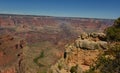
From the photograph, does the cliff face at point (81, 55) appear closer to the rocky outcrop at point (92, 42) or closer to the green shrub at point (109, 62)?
the rocky outcrop at point (92, 42)

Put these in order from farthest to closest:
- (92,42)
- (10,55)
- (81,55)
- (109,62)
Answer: (10,55) < (92,42) < (81,55) < (109,62)

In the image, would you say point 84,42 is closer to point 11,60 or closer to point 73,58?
point 73,58

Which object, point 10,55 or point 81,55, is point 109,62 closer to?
point 81,55

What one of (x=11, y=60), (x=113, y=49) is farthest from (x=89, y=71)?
(x=11, y=60)

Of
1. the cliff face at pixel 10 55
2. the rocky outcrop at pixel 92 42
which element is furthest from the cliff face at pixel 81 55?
the cliff face at pixel 10 55

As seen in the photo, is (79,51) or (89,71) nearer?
(89,71)

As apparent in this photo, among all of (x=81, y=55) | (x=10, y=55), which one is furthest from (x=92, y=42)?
(x=10, y=55)
